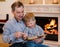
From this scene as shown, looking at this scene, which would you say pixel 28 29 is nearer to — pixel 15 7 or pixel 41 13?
pixel 15 7

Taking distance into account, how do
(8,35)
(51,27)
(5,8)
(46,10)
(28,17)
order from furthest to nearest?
(5,8)
(51,27)
(46,10)
(28,17)
(8,35)

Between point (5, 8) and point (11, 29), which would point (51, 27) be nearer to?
point (5, 8)

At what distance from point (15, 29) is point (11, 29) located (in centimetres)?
4

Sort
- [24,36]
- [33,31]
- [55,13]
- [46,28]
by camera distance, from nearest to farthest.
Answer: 1. [24,36]
2. [33,31]
3. [55,13]
4. [46,28]

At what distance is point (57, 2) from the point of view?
4.50m

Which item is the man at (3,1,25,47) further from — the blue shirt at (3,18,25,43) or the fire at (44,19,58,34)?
the fire at (44,19,58,34)

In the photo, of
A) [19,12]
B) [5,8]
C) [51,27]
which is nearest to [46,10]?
[51,27]

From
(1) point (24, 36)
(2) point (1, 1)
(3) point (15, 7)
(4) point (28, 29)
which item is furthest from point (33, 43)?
(2) point (1, 1)

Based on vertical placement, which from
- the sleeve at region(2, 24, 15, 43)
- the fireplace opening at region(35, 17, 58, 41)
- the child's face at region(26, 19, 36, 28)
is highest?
the child's face at region(26, 19, 36, 28)

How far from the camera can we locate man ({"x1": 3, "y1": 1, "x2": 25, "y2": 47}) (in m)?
1.57

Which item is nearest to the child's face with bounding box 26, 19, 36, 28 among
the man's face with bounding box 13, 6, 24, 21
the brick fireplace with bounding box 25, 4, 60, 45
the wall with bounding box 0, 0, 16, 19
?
the man's face with bounding box 13, 6, 24, 21

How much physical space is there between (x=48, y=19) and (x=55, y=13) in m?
0.35

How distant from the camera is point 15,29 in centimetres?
161

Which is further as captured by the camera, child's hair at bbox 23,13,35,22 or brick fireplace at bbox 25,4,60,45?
brick fireplace at bbox 25,4,60,45
